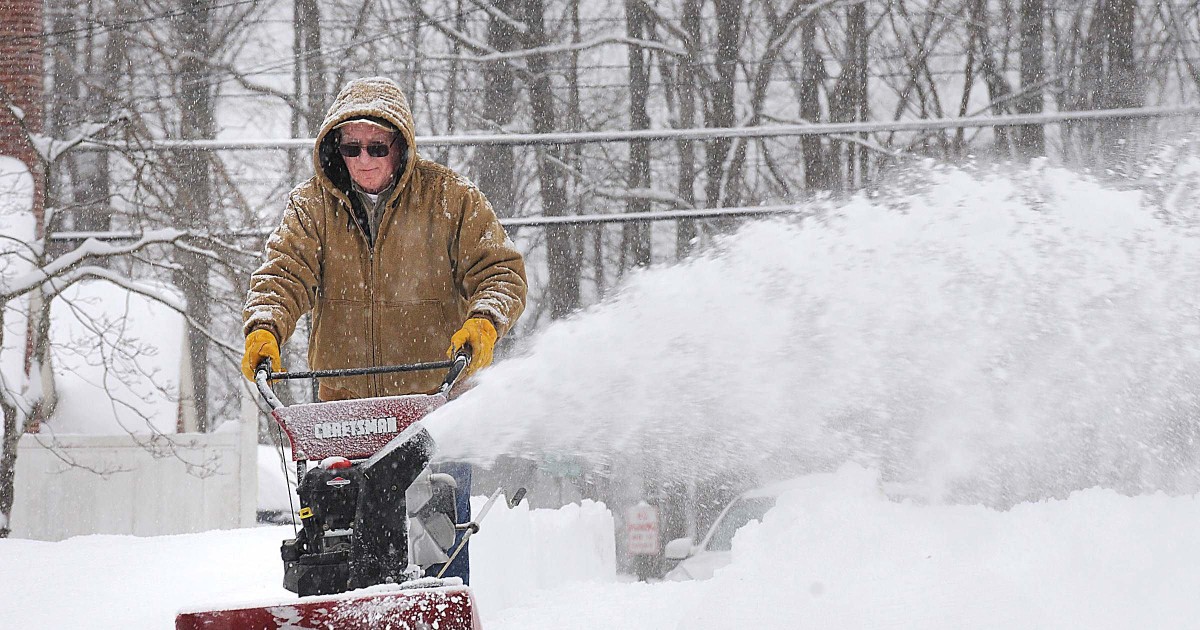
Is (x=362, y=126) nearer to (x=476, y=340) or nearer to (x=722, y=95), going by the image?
(x=476, y=340)

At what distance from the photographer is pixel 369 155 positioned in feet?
12.2

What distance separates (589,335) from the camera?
540 cm

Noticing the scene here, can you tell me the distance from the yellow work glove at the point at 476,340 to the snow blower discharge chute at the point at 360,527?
0.06 metres

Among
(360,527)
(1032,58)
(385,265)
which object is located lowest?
(360,527)

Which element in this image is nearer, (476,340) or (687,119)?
(476,340)

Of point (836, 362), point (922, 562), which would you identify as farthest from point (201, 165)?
point (922, 562)

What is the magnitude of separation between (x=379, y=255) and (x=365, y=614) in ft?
4.90

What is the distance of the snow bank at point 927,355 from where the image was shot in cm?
486

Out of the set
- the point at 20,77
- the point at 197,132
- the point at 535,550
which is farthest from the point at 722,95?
the point at 535,550

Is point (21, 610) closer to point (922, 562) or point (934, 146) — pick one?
point (922, 562)


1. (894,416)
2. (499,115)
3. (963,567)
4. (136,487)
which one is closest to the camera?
(963,567)

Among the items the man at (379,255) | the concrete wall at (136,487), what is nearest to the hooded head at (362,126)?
the man at (379,255)

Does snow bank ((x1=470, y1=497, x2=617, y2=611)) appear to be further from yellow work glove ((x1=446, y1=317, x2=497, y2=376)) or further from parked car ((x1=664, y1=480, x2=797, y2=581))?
yellow work glove ((x1=446, y1=317, x2=497, y2=376))

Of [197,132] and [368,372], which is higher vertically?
[197,132]
